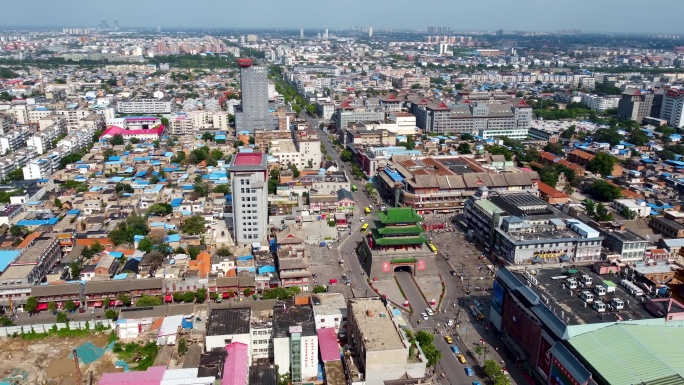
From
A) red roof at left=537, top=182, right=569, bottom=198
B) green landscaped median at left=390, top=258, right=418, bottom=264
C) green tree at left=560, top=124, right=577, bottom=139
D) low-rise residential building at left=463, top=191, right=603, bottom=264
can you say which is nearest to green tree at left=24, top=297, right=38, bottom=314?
green landscaped median at left=390, top=258, right=418, bottom=264

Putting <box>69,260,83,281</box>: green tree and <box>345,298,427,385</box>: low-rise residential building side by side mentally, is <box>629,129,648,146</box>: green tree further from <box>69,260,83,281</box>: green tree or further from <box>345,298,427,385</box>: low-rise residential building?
<box>69,260,83,281</box>: green tree

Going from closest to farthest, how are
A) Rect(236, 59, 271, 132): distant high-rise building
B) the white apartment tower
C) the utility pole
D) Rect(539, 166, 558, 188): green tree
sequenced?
the utility pole < the white apartment tower < Rect(539, 166, 558, 188): green tree < Rect(236, 59, 271, 132): distant high-rise building

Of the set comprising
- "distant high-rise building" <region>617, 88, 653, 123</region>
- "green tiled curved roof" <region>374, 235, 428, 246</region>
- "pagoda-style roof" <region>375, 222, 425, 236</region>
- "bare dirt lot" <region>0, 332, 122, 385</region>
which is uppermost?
"distant high-rise building" <region>617, 88, 653, 123</region>

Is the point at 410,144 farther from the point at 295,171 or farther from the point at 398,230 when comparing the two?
the point at 398,230

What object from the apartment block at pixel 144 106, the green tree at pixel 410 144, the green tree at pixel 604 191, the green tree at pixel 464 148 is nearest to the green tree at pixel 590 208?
the green tree at pixel 604 191

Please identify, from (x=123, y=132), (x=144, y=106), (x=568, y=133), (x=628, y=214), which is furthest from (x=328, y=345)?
(x=144, y=106)

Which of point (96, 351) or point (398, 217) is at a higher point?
point (398, 217)

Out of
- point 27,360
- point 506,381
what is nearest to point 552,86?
point 506,381
